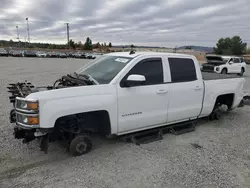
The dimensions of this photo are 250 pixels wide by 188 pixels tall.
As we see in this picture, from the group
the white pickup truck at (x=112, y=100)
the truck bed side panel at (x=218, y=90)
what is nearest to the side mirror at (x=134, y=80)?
the white pickup truck at (x=112, y=100)

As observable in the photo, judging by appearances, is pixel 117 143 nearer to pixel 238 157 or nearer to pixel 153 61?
pixel 153 61

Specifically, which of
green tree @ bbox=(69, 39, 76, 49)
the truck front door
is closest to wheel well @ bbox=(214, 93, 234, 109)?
the truck front door

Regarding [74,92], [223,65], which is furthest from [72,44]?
[74,92]

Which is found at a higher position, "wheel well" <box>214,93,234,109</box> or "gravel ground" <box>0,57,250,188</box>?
"wheel well" <box>214,93,234,109</box>

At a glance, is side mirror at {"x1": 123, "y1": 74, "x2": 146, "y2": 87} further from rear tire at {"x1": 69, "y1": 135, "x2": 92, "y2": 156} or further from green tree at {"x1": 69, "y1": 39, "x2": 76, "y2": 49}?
green tree at {"x1": 69, "y1": 39, "x2": 76, "y2": 49}

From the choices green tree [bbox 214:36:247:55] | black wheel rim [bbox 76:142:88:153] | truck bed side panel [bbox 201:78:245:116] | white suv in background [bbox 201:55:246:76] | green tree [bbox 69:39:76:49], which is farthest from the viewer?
green tree [bbox 69:39:76:49]

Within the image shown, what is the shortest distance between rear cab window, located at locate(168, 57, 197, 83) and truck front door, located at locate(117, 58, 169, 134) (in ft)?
0.93

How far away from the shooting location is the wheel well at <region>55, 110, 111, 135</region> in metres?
3.46

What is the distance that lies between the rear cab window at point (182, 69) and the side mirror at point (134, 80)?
0.87 meters

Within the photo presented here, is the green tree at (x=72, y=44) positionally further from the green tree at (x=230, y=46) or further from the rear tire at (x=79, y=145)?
the rear tire at (x=79, y=145)

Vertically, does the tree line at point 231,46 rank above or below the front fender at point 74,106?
above

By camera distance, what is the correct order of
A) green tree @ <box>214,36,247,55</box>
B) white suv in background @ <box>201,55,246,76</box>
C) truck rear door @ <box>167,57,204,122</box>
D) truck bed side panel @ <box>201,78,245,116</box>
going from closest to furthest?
truck rear door @ <box>167,57,204,122</box> < truck bed side panel @ <box>201,78,245,116</box> < white suv in background @ <box>201,55,246,76</box> < green tree @ <box>214,36,247,55</box>

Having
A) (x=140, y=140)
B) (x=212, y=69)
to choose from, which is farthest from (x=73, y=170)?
(x=212, y=69)

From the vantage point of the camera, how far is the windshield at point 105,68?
3713 millimetres
